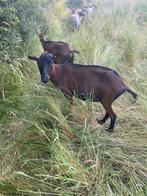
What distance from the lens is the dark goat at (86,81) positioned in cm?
421

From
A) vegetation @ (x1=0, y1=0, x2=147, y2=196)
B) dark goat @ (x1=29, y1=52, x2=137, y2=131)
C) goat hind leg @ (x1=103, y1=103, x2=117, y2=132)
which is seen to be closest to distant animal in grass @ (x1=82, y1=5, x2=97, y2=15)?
vegetation @ (x1=0, y1=0, x2=147, y2=196)

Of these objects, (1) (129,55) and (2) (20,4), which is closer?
(2) (20,4)

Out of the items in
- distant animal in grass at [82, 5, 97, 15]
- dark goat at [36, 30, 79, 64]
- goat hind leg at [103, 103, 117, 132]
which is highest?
dark goat at [36, 30, 79, 64]

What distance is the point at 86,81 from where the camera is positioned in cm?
439

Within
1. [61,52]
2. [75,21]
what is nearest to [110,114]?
[61,52]

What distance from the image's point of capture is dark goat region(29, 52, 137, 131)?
421 centimetres

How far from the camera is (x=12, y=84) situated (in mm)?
4316

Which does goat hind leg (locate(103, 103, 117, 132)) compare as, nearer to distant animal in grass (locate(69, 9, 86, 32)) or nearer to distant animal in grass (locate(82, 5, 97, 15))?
distant animal in grass (locate(69, 9, 86, 32))

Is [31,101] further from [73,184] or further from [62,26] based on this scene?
[62,26]

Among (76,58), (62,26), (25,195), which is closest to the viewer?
(25,195)

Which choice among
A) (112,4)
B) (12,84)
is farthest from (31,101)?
(112,4)

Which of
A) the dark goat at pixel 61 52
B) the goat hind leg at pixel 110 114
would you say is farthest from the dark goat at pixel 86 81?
the dark goat at pixel 61 52

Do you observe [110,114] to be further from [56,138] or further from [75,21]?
[75,21]

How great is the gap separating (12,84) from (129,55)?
10.2 ft
